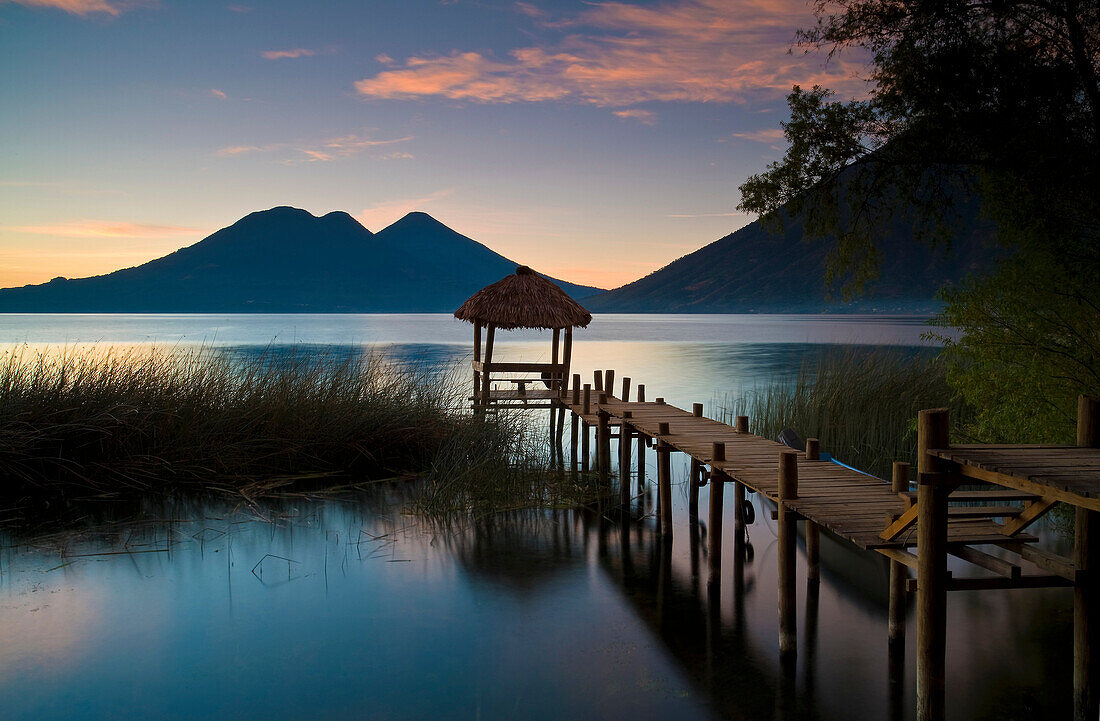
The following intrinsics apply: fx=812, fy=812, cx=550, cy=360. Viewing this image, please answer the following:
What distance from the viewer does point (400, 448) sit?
11695 mm

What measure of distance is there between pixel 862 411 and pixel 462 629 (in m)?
9.23

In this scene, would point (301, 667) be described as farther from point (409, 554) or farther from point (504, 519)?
point (504, 519)

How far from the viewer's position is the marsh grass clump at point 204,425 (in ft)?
31.0

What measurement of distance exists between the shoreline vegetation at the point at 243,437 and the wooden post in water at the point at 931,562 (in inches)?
230

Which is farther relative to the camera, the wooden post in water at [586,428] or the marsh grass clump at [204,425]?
the wooden post in water at [586,428]

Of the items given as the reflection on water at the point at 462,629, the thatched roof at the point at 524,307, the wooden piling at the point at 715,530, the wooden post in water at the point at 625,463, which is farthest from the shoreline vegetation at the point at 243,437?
the wooden piling at the point at 715,530

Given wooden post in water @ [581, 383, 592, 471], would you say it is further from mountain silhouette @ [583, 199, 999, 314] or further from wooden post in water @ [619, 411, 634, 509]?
mountain silhouette @ [583, 199, 999, 314]

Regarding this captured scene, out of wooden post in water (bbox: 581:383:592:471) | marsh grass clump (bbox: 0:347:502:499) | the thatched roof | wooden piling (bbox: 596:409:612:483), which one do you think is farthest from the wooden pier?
the thatched roof

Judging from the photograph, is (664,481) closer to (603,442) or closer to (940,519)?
(603,442)

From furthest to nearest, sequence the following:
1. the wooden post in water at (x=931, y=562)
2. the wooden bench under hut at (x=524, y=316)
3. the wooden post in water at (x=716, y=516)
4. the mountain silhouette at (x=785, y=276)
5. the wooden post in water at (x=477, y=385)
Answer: the mountain silhouette at (x=785, y=276), the wooden bench under hut at (x=524, y=316), the wooden post in water at (x=477, y=385), the wooden post in water at (x=716, y=516), the wooden post in water at (x=931, y=562)

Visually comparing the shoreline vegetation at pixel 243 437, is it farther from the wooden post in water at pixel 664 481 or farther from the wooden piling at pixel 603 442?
the wooden post in water at pixel 664 481

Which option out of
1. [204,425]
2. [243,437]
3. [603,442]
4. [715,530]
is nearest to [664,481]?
[715,530]

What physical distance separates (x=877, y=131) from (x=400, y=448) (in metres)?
7.87

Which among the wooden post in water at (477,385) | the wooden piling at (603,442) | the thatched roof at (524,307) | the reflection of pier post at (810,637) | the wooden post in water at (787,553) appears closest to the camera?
the reflection of pier post at (810,637)
